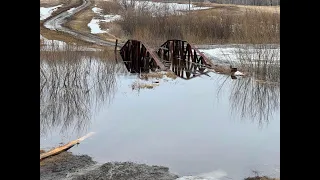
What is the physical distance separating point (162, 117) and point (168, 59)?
8.97ft

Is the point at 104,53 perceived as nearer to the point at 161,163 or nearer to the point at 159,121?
the point at 159,121

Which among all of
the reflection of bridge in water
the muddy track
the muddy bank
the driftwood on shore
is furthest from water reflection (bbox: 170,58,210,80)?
the muddy bank

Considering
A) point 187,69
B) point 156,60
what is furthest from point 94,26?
point 187,69

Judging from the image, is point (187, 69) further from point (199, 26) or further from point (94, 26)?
point (94, 26)

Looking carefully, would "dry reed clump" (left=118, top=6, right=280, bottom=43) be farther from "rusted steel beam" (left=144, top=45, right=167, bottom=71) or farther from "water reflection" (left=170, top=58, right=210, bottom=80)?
"rusted steel beam" (left=144, top=45, right=167, bottom=71)

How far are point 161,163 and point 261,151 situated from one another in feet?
3.78

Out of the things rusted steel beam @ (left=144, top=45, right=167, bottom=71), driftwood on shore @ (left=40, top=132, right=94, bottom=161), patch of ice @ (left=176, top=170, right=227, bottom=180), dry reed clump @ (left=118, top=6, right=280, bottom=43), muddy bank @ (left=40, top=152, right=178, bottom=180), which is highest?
dry reed clump @ (left=118, top=6, right=280, bottom=43)

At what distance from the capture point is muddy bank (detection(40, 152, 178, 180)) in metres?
3.33

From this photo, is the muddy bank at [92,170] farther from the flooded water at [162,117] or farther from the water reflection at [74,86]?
the water reflection at [74,86]

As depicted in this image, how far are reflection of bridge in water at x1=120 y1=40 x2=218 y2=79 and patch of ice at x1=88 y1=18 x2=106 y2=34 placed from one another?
6.69 ft

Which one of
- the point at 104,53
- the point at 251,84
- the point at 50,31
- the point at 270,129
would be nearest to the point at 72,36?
the point at 50,31

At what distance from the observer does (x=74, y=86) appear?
6684 millimetres

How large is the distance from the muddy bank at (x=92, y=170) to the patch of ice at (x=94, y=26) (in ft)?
22.3

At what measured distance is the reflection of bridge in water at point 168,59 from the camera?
793 centimetres
